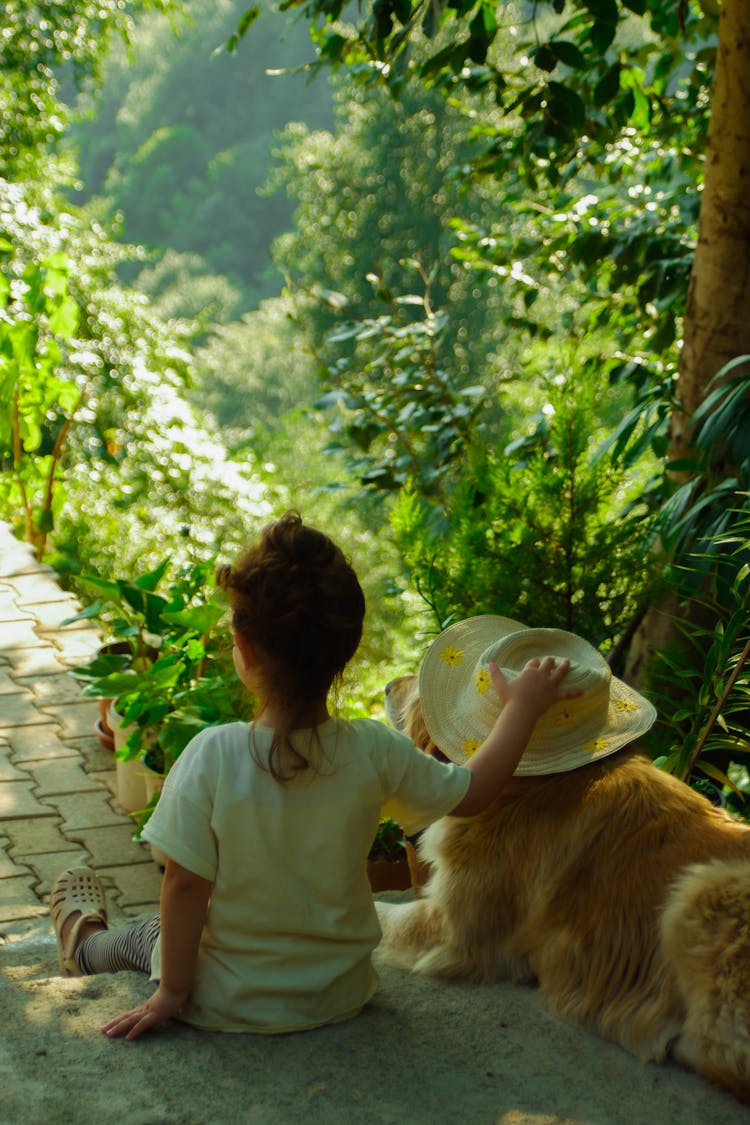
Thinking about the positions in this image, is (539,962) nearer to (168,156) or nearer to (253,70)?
(168,156)

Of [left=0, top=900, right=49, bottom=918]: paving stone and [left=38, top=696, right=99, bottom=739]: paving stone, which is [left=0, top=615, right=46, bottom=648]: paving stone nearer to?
[left=38, top=696, right=99, bottom=739]: paving stone

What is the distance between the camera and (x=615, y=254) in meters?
5.07

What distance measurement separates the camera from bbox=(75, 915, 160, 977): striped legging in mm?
2629

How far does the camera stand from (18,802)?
4594 millimetres

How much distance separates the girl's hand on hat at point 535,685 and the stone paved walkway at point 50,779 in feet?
6.67

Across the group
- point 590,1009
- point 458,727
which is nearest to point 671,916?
point 590,1009

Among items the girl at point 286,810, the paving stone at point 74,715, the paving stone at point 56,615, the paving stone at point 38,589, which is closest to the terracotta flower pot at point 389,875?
the girl at point 286,810

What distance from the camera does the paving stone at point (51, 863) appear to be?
4.05 m

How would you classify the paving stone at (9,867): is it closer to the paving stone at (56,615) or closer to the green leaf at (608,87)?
the paving stone at (56,615)

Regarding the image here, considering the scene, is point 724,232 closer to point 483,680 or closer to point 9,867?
point 483,680

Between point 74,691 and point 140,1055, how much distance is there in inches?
144

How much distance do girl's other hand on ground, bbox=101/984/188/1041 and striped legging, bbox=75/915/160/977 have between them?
336mm

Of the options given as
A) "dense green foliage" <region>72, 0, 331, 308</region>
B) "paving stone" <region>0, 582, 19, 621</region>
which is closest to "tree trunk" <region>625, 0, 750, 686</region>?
"paving stone" <region>0, 582, 19, 621</region>

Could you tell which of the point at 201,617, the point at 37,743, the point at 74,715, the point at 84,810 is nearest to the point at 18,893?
the point at 84,810
